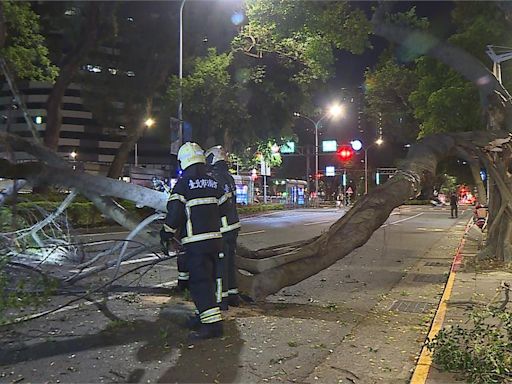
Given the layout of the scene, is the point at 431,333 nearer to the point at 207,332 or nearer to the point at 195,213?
the point at 207,332

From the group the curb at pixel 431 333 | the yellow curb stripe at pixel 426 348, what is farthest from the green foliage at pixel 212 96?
the yellow curb stripe at pixel 426 348

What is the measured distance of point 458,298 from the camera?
27.3 ft

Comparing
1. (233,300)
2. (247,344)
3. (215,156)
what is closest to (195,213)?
(247,344)

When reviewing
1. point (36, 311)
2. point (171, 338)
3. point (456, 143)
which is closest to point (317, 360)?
point (171, 338)

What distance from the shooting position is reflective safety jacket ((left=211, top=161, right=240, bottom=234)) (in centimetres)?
700

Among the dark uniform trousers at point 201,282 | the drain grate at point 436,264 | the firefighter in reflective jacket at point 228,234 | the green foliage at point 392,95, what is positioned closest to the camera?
the dark uniform trousers at point 201,282

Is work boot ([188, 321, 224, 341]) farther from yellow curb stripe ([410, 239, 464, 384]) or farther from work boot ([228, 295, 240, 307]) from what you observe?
yellow curb stripe ([410, 239, 464, 384])

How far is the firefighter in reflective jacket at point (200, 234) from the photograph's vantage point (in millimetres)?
5824

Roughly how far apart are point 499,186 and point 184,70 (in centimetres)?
1947

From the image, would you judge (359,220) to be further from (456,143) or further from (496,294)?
(456,143)

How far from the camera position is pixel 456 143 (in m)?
10.5

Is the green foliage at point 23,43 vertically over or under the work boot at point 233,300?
over

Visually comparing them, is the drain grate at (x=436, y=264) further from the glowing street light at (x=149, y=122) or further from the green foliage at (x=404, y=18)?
the glowing street light at (x=149, y=122)

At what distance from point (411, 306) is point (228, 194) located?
10.7ft
